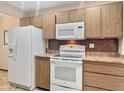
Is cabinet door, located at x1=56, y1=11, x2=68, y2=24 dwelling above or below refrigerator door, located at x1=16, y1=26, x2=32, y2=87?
above

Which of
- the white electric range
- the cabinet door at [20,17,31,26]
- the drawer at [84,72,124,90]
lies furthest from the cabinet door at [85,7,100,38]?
the cabinet door at [20,17,31,26]

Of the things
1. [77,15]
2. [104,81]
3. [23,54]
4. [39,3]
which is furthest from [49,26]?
[104,81]

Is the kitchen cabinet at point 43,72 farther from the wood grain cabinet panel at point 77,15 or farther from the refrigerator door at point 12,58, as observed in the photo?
the wood grain cabinet panel at point 77,15

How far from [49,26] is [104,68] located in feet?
5.99

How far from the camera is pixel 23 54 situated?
9.52 ft

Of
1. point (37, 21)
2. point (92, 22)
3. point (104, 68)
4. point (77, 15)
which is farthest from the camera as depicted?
point (37, 21)

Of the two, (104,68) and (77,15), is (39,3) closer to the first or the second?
(77,15)

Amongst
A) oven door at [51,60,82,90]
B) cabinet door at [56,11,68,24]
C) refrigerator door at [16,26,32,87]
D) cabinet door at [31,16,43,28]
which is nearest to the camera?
oven door at [51,60,82,90]

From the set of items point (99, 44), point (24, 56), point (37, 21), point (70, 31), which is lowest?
point (24, 56)

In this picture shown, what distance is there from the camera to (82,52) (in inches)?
115

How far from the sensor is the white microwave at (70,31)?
9.03ft

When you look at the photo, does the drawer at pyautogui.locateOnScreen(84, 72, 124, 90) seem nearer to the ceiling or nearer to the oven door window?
the oven door window

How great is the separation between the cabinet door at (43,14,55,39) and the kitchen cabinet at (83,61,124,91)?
1.32 metres

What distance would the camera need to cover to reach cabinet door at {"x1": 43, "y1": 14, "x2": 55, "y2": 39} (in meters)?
3.17
